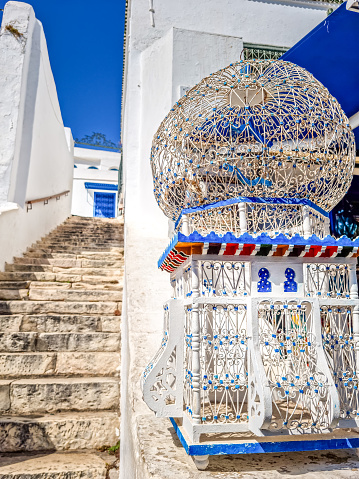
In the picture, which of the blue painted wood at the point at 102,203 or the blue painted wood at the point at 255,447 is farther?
the blue painted wood at the point at 102,203

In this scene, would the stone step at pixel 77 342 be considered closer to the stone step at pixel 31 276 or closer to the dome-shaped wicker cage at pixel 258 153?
the stone step at pixel 31 276

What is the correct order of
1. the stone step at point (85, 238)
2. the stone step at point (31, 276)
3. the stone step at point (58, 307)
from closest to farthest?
the stone step at point (58, 307) → the stone step at point (31, 276) → the stone step at point (85, 238)

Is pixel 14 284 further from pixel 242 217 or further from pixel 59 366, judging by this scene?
pixel 242 217

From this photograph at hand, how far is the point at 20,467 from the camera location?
9.05 ft

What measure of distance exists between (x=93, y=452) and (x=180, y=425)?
1.37 m

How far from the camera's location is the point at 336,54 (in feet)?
14.5

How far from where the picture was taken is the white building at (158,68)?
12.5 ft

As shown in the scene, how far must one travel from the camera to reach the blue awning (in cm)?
405

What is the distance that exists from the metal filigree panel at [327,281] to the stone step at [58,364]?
229 cm

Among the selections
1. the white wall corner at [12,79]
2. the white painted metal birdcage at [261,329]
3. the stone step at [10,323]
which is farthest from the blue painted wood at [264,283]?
the white wall corner at [12,79]

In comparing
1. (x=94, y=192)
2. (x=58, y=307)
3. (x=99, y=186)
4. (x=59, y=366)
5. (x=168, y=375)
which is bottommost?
(x=59, y=366)

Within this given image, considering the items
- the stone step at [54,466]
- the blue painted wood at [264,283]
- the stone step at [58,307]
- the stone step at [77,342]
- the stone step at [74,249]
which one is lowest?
the stone step at [54,466]

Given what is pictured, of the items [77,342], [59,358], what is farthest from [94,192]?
[59,358]

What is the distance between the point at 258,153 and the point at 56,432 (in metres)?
2.52
